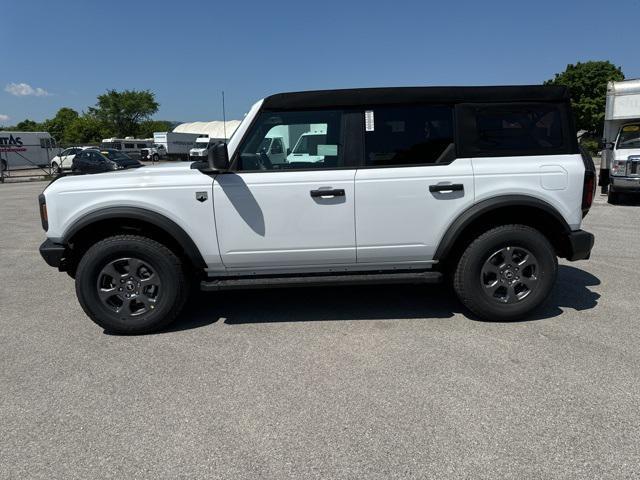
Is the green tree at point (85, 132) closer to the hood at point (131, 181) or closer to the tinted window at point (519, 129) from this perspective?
the hood at point (131, 181)

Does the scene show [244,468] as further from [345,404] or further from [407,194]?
[407,194]

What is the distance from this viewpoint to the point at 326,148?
12.7ft

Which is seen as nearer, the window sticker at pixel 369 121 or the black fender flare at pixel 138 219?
the black fender flare at pixel 138 219

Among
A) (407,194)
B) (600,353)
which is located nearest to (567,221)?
(600,353)

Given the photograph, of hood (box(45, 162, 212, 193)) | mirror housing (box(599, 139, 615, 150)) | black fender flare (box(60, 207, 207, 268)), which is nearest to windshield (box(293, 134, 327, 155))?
hood (box(45, 162, 212, 193))

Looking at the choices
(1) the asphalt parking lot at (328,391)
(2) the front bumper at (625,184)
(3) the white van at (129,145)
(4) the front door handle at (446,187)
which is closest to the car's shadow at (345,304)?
(1) the asphalt parking lot at (328,391)

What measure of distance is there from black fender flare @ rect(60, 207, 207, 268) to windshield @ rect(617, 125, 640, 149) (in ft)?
37.9

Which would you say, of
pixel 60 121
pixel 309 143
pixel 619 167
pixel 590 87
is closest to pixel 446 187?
pixel 309 143

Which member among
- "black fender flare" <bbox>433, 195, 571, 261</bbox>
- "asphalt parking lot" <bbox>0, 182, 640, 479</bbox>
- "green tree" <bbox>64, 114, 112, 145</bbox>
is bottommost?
"asphalt parking lot" <bbox>0, 182, 640, 479</bbox>

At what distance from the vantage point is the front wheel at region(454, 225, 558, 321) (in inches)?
154

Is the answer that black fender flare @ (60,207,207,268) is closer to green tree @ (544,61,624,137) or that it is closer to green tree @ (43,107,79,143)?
green tree @ (544,61,624,137)

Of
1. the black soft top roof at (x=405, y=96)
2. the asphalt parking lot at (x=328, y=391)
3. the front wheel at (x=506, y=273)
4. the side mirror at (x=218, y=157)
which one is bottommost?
the asphalt parking lot at (x=328, y=391)

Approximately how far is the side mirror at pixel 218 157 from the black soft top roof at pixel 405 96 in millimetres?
534

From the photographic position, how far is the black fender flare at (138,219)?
3748 mm
